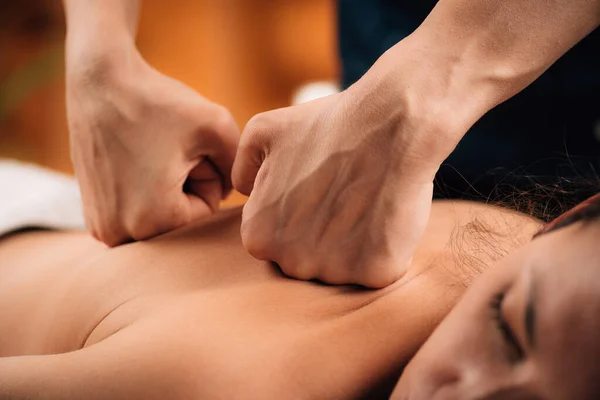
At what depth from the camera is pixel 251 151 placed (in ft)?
2.36

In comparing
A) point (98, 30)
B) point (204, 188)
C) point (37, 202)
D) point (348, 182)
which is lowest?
point (37, 202)

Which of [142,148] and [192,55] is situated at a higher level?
[142,148]

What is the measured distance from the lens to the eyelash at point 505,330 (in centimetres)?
50

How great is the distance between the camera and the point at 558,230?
54 cm

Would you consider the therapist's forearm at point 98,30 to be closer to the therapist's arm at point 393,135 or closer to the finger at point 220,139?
the finger at point 220,139

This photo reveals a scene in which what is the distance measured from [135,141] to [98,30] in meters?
0.19

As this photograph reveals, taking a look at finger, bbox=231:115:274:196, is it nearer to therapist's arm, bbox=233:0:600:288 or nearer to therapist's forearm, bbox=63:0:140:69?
therapist's arm, bbox=233:0:600:288

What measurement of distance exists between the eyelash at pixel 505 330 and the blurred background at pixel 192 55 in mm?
1858

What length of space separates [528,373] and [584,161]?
0.79 metres

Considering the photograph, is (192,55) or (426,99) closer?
(426,99)

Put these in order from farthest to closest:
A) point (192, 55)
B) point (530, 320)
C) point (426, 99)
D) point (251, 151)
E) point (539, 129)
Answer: point (192, 55) < point (539, 129) < point (251, 151) < point (426, 99) < point (530, 320)

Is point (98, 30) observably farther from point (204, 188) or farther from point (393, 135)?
point (393, 135)

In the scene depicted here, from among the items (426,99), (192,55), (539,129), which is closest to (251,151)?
(426,99)

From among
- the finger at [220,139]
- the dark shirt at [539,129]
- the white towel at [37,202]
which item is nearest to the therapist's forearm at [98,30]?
the finger at [220,139]
